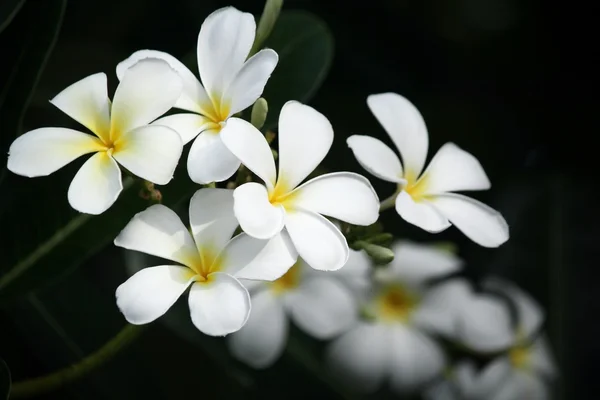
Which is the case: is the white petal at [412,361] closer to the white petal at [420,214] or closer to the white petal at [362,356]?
the white petal at [362,356]

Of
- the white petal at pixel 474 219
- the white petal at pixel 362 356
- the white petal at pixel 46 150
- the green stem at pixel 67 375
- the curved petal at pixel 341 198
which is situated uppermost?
the curved petal at pixel 341 198

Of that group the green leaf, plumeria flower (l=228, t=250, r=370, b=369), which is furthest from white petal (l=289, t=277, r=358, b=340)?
the green leaf

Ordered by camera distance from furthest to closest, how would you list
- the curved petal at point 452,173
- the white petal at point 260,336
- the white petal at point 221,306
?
the white petal at point 260,336
the curved petal at point 452,173
the white petal at point 221,306

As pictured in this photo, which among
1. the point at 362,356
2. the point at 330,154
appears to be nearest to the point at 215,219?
the point at 330,154

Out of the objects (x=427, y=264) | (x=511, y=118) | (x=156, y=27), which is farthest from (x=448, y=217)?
(x=511, y=118)

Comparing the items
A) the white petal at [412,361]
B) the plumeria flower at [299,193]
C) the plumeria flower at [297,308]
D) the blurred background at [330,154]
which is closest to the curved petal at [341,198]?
the plumeria flower at [299,193]

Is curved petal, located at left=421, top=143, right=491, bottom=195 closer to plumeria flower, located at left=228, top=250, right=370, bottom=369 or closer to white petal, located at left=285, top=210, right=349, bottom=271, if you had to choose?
white petal, located at left=285, top=210, right=349, bottom=271

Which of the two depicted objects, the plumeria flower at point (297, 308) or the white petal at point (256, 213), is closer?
the white petal at point (256, 213)
